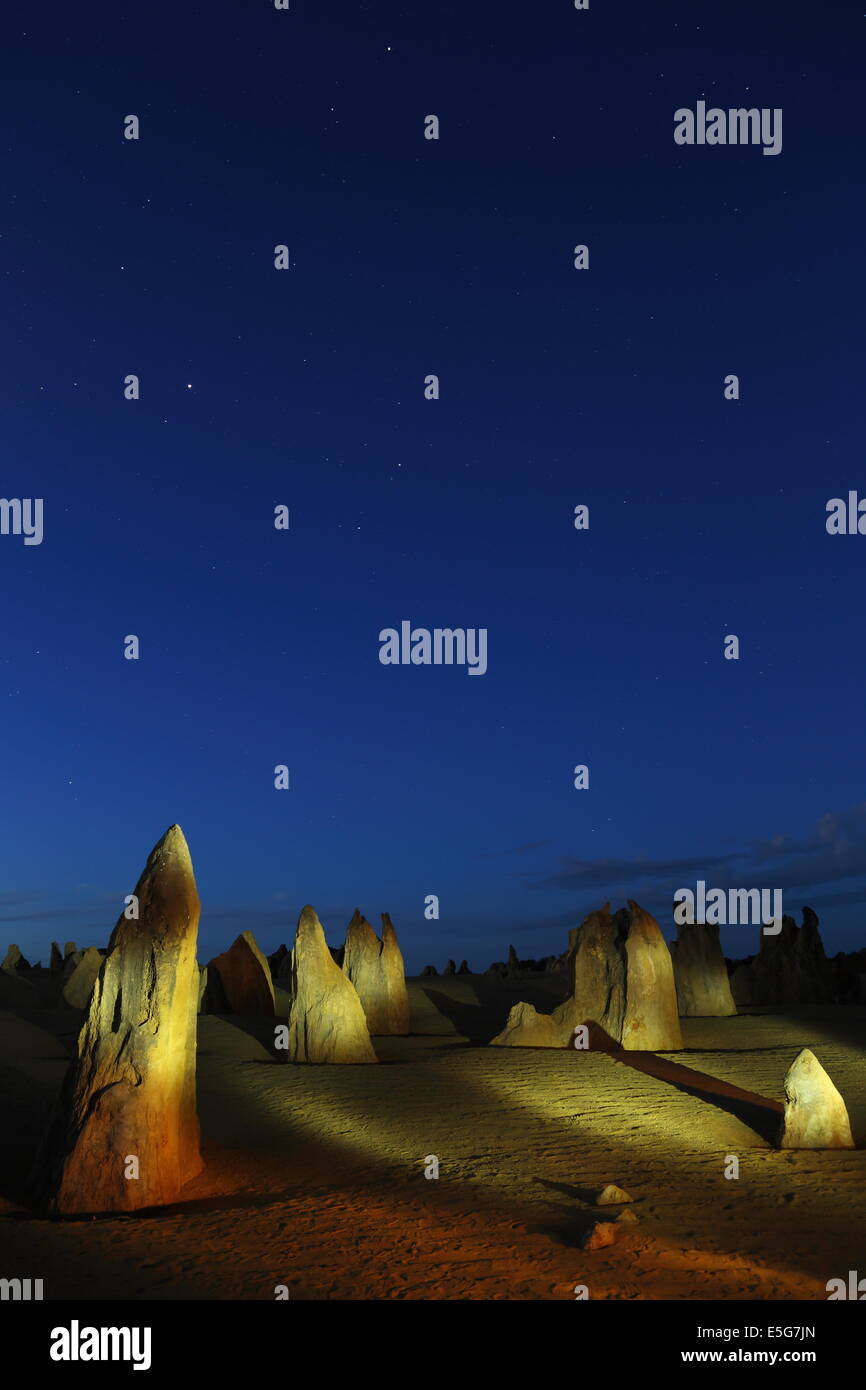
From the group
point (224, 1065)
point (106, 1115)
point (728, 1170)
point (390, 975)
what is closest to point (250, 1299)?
point (106, 1115)

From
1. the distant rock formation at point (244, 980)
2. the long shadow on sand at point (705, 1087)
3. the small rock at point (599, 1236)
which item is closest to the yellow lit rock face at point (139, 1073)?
the small rock at point (599, 1236)

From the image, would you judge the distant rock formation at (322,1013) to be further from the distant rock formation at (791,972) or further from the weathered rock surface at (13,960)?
the weathered rock surface at (13,960)

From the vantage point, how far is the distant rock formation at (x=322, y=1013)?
22.0m

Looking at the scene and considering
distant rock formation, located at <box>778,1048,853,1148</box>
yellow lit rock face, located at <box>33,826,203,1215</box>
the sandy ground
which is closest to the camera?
the sandy ground

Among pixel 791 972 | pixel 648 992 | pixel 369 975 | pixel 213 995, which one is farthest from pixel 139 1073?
pixel 791 972

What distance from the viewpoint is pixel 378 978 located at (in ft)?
94.4

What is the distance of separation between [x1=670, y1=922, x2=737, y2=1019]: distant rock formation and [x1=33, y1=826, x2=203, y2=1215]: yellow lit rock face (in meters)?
23.2

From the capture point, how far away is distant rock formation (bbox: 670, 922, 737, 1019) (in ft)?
109

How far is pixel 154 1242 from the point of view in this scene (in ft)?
33.7

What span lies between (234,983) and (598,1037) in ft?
40.4

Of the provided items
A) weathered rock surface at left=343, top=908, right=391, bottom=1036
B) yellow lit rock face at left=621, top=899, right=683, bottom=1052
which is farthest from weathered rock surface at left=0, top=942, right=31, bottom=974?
yellow lit rock face at left=621, top=899, right=683, bottom=1052

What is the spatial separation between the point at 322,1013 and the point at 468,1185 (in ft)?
32.4

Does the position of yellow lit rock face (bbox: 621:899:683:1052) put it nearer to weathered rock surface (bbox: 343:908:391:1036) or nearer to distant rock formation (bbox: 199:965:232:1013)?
weathered rock surface (bbox: 343:908:391:1036)
